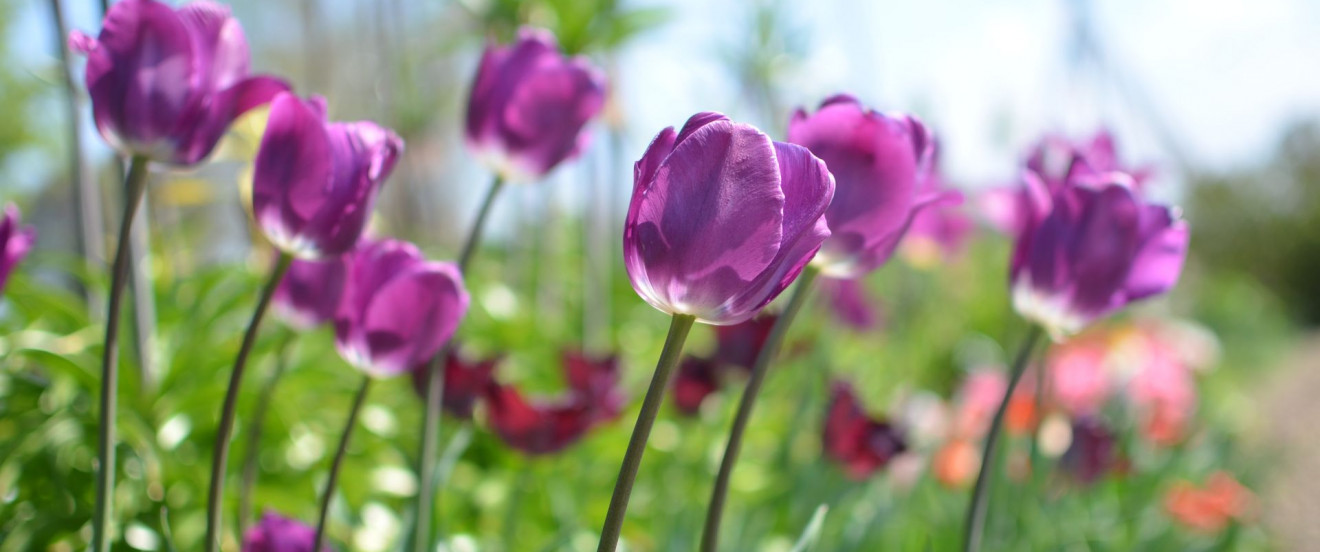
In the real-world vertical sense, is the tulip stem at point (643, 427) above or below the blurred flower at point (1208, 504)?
above

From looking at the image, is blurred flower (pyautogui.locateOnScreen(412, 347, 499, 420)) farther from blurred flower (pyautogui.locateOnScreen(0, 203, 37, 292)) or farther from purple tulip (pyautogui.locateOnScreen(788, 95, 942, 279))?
purple tulip (pyautogui.locateOnScreen(788, 95, 942, 279))

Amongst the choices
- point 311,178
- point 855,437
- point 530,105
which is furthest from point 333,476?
point 855,437

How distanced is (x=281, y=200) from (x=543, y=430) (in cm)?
62

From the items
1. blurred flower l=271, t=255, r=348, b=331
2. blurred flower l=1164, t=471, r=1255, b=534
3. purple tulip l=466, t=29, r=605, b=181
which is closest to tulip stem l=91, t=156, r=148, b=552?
blurred flower l=271, t=255, r=348, b=331

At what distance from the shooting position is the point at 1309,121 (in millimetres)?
13922

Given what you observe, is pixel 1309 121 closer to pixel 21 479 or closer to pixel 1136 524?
pixel 1136 524

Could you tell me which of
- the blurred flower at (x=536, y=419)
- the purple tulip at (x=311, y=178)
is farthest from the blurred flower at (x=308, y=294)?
the blurred flower at (x=536, y=419)

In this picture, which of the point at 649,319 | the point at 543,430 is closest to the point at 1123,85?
the point at 649,319

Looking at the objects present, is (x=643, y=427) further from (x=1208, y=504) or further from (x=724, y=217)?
(x=1208, y=504)

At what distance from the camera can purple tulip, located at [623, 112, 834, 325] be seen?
1.40ft

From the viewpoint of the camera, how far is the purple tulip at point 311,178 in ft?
1.87

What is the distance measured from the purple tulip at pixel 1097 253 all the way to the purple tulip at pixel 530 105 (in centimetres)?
44

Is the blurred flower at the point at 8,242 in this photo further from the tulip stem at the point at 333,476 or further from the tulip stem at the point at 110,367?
the tulip stem at the point at 333,476

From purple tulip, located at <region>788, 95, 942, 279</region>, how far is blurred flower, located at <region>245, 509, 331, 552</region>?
427 mm
